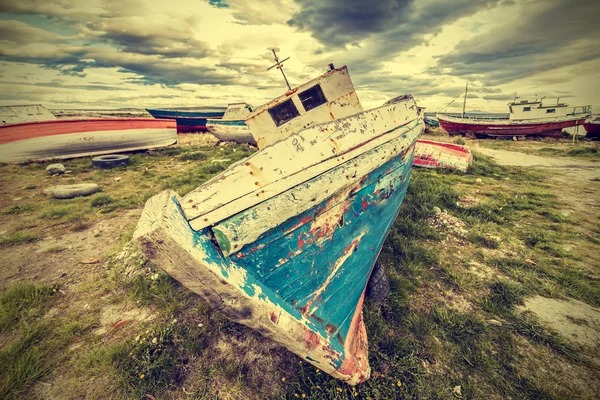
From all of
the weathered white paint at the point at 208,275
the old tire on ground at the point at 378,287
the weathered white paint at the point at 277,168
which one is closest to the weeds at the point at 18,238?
the weathered white paint at the point at 208,275

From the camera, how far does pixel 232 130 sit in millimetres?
12852

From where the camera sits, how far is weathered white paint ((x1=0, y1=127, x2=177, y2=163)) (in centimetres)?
879

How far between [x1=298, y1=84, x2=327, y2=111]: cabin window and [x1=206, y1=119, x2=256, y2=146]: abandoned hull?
27.2ft

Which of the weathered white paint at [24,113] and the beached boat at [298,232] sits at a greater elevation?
the weathered white paint at [24,113]

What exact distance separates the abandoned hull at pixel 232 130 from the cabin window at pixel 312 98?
828cm

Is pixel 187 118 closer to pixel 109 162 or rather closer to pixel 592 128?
pixel 109 162

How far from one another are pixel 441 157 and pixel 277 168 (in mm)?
8617

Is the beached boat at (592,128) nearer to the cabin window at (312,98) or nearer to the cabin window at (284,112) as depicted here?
the cabin window at (312,98)

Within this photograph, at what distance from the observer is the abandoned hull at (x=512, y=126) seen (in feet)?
55.4

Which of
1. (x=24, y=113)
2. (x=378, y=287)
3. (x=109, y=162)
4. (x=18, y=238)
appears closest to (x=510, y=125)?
(x=378, y=287)

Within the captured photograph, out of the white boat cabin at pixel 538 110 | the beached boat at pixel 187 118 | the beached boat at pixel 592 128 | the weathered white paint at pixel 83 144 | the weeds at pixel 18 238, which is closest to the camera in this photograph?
the weeds at pixel 18 238

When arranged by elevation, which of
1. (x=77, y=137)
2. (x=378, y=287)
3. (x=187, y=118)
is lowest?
(x=378, y=287)

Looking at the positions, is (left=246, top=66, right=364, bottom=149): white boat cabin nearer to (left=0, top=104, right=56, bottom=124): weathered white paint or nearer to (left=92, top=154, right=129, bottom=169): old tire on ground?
(left=92, top=154, right=129, bottom=169): old tire on ground

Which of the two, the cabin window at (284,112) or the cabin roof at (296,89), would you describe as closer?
the cabin roof at (296,89)
